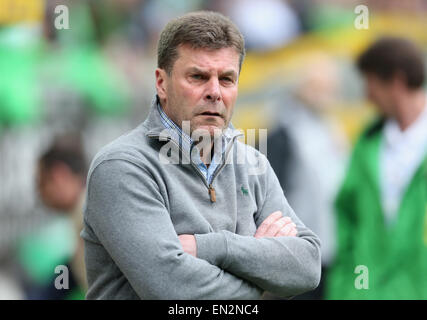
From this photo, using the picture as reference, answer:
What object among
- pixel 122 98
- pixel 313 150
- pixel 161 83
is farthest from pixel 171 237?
pixel 313 150

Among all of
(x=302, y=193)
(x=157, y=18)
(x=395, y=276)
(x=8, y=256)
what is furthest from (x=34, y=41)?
(x=395, y=276)

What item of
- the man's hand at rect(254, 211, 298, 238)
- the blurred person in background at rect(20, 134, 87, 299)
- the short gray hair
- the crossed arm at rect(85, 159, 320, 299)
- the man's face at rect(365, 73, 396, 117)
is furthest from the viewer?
the man's face at rect(365, 73, 396, 117)

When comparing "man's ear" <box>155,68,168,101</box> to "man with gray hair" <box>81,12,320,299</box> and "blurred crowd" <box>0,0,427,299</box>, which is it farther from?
"blurred crowd" <box>0,0,427,299</box>

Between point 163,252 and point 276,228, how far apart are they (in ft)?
1.59

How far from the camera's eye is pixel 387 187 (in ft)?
20.4

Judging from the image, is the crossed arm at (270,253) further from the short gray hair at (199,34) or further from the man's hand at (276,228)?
the short gray hair at (199,34)

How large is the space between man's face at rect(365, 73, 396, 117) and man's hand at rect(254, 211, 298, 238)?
368 cm

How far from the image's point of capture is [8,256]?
5.97 m

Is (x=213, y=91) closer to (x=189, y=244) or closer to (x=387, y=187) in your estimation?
(x=189, y=244)

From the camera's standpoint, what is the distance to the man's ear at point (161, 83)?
9.24 feet

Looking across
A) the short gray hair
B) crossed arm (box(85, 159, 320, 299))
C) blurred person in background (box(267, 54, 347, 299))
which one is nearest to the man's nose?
the short gray hair

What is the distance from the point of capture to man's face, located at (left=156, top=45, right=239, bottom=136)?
2.70 metres

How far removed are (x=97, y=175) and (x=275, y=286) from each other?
2.33ft
